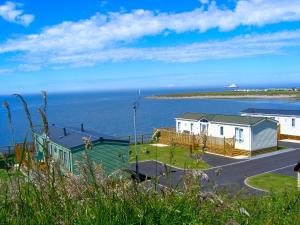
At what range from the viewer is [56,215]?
2875 millimetres

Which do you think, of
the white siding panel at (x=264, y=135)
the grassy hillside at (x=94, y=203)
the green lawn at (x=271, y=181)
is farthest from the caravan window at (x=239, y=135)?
the grassy hillside at (x=94, y=203)

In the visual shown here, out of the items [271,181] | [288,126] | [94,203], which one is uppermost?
[94,203]

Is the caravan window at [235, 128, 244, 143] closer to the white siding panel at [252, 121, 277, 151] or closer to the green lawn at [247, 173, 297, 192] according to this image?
the white siding panel at [252, 121, 277, 151]

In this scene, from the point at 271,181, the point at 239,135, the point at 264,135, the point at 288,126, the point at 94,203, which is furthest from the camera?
the point at 288,126

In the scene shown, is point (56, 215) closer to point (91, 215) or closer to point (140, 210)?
Answer: point (91, 215)

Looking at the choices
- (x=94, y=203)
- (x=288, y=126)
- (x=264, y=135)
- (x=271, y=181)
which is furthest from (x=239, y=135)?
(x=94, y=203)

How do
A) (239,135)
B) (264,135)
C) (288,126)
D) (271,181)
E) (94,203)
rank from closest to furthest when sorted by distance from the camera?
(94,203) < (271,181) < (239,135) < (264,135) < (288,126)

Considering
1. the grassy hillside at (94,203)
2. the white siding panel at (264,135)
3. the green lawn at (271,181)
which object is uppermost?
the grassy hillside at (94,203)

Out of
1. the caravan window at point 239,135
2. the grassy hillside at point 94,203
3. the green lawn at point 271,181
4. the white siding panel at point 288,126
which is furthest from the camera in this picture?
the white siding panel at point 288,126

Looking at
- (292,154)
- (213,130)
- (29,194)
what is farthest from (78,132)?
(29,194)

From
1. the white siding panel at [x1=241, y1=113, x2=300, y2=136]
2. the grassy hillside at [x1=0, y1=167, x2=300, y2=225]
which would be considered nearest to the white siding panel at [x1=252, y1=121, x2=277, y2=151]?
the white siding panel at [x1=241, y1=113, x2=300, y2=136]

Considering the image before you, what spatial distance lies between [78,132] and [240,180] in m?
11.9

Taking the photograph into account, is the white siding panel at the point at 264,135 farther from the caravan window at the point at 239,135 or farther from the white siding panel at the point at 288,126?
→ the white siding panel at the point at 288,126

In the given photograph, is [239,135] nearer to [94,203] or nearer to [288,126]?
[288,126]
